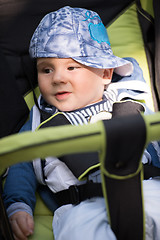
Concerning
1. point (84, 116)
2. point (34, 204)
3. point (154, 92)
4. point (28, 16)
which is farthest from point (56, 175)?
point (28, 16)

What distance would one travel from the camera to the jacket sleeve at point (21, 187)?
1.09 metres

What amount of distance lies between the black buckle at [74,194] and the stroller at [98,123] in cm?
12

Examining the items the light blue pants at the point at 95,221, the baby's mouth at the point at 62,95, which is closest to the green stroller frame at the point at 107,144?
the light blue pants at the point at 95,221

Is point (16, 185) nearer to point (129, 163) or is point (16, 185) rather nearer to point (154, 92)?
point (129, 163)

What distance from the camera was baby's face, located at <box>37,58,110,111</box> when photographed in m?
1.24

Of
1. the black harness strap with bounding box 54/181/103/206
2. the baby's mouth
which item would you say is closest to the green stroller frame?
the black harness strap with bounding box 54/181/103/206

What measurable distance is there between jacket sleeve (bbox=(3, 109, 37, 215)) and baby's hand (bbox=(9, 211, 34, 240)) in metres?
0.04

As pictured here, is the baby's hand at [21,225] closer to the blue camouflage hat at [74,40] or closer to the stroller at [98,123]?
the stroller at [98,123]

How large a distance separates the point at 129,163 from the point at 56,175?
484 mm

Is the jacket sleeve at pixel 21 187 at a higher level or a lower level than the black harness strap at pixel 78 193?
lower

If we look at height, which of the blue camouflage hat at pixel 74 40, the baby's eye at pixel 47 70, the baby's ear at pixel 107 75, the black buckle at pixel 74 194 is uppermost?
the blue camouflage hat at pixel 74 40

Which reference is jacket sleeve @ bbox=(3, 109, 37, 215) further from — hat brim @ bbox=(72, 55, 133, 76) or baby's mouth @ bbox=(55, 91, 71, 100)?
hat brim @ bbox=(72, 55, 133, 76)

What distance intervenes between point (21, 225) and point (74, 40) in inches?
26.1

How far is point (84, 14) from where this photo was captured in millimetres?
1337
